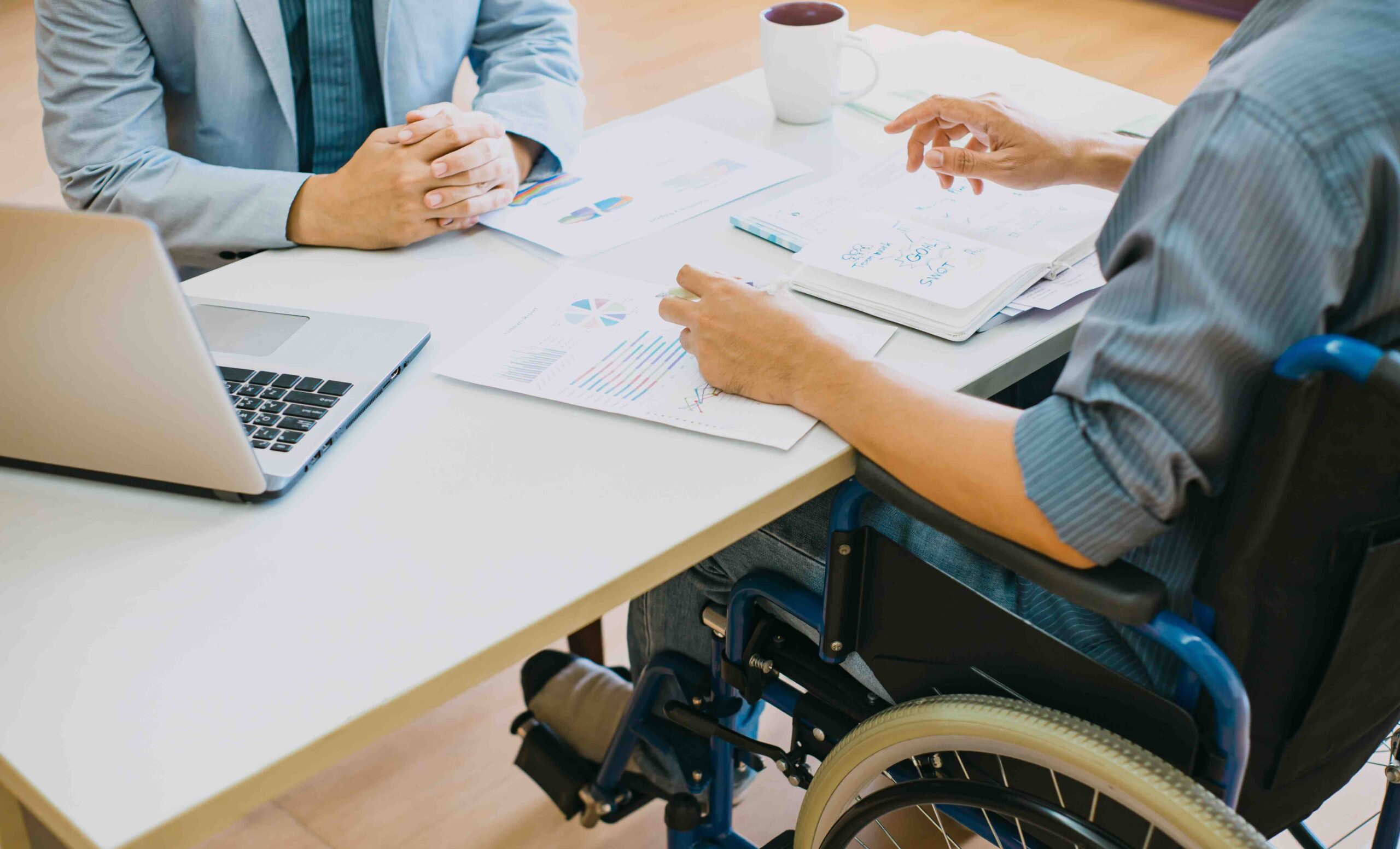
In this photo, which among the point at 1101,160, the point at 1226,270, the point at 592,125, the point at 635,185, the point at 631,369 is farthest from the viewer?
the point at 592,125

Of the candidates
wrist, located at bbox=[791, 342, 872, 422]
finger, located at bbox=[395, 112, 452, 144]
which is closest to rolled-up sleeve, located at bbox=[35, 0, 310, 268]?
finger, located at bbox=[395, 112, 452, 144]

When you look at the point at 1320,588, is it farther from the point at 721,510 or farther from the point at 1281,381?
the point at 721,510

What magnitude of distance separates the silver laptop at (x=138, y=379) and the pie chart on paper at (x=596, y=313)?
0.15m

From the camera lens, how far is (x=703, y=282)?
947 millimetres

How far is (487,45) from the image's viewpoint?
4.87ft

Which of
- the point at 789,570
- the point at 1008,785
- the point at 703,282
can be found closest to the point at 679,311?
the point at 703,282

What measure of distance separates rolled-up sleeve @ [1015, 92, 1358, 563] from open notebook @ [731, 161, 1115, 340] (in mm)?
232

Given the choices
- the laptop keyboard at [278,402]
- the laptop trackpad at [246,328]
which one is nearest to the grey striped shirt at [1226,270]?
the laptop keyboard at [278,402]

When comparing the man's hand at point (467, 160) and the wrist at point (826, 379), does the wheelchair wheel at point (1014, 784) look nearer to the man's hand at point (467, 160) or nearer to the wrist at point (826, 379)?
the wrist at point (826, 379)

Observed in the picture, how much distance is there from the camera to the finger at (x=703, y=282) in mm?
936

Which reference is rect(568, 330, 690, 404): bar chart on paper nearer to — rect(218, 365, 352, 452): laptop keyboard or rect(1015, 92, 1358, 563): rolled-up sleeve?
rect(218, 365, 352, 452): laptop keyboard

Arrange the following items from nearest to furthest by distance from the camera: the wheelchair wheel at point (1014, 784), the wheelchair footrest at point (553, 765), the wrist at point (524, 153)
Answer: the wheelchair wheel at point (1014, 784), the wrist at point (524, 153), the wheelchair footrest at point (553, 765)

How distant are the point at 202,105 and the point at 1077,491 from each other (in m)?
1.05

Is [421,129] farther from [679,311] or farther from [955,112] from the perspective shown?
[955,112]
